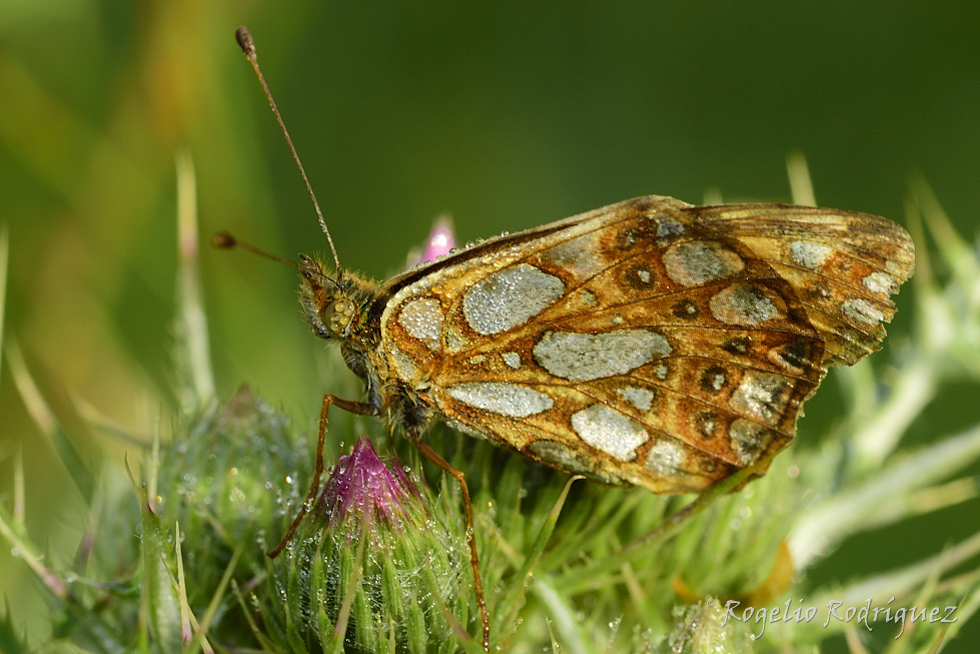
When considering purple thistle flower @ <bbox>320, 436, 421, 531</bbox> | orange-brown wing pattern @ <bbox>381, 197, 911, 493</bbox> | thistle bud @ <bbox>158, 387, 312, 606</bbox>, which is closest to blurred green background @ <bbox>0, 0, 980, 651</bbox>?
thistle bud @ <bbox>158, 387, 312, 606</bbox>

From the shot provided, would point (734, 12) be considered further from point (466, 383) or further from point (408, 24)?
point (466, 383)

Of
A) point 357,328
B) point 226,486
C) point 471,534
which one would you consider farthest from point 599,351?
point 226,486

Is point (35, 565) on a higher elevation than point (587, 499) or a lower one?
lower

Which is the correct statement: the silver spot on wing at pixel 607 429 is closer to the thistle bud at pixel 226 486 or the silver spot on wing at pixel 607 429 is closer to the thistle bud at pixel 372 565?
the thistle bud at pixel 372 565

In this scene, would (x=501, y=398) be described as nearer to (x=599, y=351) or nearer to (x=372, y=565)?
(x=599, y=351)

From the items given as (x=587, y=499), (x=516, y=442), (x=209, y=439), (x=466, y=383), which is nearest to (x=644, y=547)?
(x=587, y=499)

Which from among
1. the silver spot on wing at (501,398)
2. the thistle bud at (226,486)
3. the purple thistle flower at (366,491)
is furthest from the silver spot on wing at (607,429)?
the thistle bud at (226,486)
